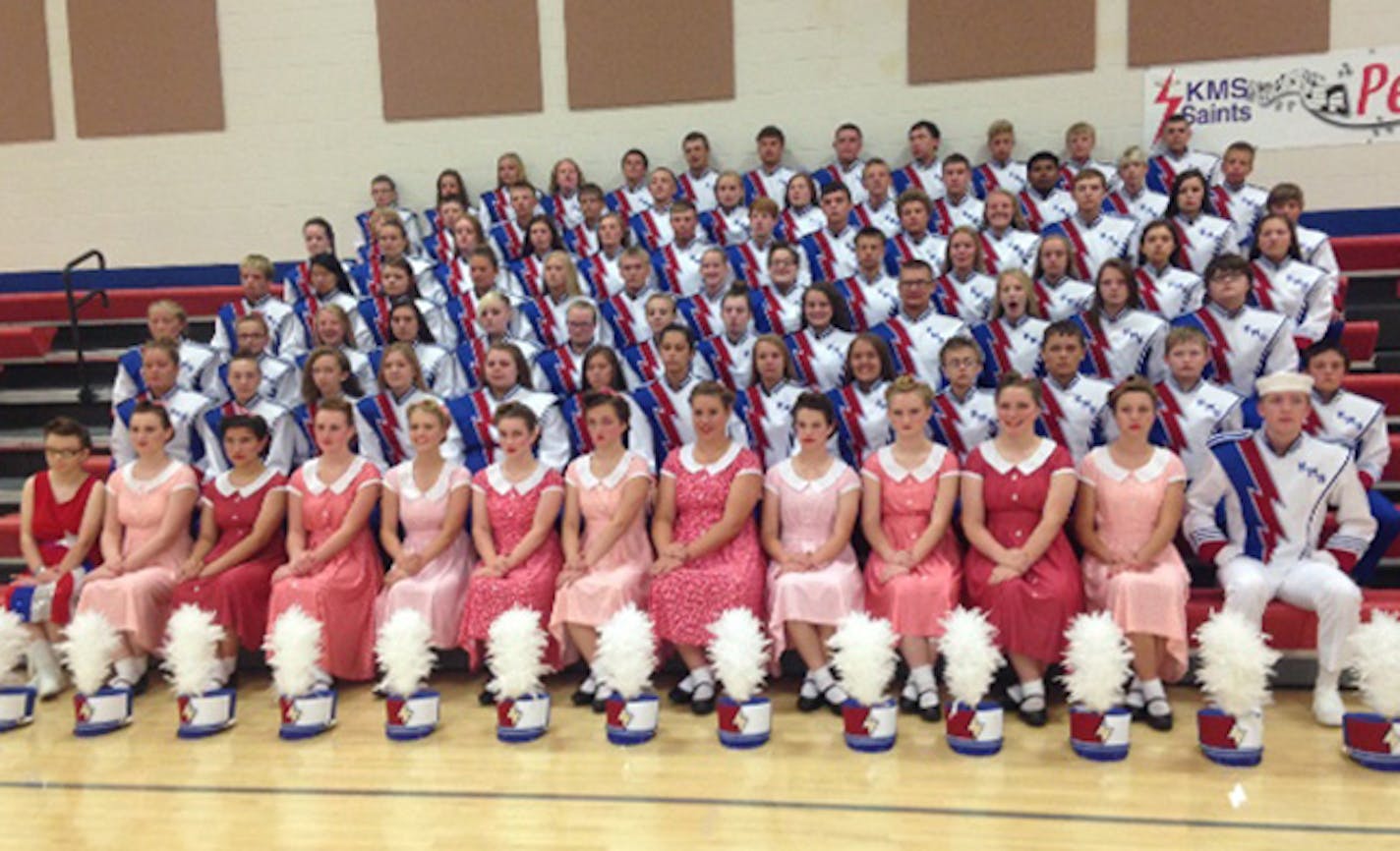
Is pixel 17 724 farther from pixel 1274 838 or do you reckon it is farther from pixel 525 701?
pixel 1274 838

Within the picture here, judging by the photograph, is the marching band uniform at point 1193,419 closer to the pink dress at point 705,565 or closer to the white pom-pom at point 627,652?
the pink dress at point 705,565

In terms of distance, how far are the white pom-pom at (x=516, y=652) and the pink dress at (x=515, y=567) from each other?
1.38 ft

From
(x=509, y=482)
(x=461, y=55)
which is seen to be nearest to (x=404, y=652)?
(x=509, y=482)

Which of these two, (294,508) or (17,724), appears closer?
(17,724)

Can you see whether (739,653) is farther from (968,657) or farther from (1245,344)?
(1245,344)

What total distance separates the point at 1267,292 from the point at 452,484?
3.79 m

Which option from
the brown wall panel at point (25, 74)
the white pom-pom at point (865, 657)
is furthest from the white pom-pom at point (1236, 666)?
the brown wall panel at point (25, 74)

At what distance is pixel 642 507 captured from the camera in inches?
180

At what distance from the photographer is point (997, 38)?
827cm

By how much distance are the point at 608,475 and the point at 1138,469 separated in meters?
1.96

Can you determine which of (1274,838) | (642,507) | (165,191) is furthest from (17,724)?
(165,191)

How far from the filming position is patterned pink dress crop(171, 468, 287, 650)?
467 centimetres

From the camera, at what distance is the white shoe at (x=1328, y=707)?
3828 mm

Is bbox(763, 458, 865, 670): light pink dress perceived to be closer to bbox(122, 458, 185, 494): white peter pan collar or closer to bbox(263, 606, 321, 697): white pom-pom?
bbox(263, 606, 321, 697): white pom-pom
